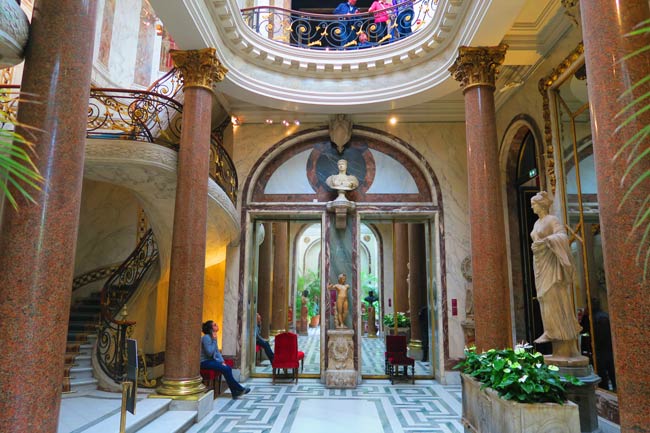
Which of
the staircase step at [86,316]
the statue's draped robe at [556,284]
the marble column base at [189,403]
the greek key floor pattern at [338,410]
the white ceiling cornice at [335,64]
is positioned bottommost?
the greek key floor pattern at [338,410]

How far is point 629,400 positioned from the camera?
2.73 meters

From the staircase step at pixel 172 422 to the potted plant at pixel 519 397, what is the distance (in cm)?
351

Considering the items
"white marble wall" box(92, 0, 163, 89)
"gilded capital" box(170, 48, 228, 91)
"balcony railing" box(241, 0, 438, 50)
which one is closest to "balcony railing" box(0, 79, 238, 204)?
"gilded capital" box(170, 48, 228, 91)

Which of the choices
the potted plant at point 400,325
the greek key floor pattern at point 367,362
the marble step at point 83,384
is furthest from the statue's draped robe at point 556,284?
the potted plant at point 400,325

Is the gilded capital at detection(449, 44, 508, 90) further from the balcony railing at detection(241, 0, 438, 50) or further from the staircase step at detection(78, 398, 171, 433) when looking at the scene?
the staircase step at detection(78, 398, 171, 433)

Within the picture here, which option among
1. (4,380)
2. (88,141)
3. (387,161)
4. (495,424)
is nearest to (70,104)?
(4,380)

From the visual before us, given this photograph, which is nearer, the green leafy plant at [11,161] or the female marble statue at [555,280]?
the green leafy plant at [11,161]

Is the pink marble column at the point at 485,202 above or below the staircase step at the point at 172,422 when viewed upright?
above

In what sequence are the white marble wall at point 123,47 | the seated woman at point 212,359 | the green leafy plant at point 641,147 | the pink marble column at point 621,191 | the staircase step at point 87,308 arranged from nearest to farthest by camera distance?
the green leafy plant at point 641,147, the pink marble column at point 621,191, the seated woman at point 212,359, the staircase step at point 87,308, the white marble wall at point 123,47

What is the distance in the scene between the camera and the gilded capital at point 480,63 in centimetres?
682

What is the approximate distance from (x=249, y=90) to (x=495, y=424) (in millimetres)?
6961

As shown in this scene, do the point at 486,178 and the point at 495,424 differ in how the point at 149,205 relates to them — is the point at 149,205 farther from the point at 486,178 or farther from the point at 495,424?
the point at 495,424

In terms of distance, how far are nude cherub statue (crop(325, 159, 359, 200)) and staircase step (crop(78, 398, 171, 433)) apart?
18.3 ft

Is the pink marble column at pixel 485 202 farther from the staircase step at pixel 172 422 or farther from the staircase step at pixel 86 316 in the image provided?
the staircase step at pixel 86 316
